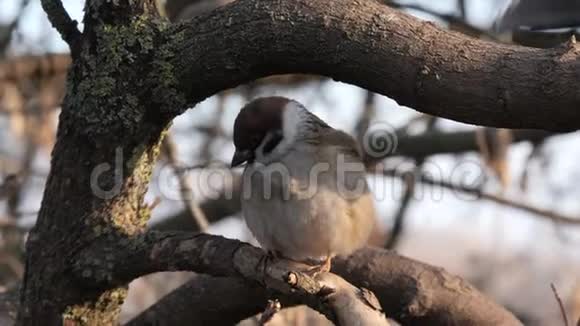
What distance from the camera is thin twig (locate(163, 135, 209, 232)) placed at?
3.54 metres

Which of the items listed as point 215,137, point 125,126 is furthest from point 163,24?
point 215,137

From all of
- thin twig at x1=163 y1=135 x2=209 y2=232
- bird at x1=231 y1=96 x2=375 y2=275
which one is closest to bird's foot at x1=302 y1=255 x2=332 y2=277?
bird at x1=231 y1=96 x2=375 y2=275

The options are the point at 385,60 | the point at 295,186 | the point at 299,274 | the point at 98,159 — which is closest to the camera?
the point at 385,60

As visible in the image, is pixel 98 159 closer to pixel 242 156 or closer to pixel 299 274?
pixel 242 156

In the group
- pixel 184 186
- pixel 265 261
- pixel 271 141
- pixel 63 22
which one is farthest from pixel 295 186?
pixel 184 186

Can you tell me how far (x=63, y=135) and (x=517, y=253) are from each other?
615cm

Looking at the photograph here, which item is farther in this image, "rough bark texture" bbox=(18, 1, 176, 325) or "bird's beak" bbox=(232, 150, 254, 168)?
"bird's beak" bbox=(232, 150, 254, 168)

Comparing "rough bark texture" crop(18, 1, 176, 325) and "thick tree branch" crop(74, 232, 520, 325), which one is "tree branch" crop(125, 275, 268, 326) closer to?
"thick tree branch" crop(74, 232, 520, 325)

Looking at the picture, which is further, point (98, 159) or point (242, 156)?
point (242, 156)

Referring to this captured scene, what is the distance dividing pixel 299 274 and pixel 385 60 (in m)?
0.44

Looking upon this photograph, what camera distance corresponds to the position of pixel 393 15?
1.80m

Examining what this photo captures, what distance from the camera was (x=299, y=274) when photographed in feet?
6.09

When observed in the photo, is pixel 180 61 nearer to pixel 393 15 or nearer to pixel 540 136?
pixel 393 15

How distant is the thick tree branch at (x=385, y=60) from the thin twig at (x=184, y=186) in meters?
1.56
